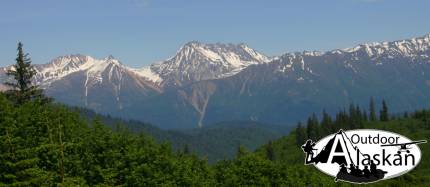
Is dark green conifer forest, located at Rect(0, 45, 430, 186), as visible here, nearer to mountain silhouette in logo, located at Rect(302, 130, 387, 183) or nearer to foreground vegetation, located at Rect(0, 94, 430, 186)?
foreground vegetation, located at Rect(0, 94, 430, 186)

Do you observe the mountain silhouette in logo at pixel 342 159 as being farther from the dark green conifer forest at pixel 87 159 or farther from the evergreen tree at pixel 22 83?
the evergreen tree at pixel 22 83

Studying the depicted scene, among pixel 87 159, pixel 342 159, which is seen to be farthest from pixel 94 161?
pixel 342 159

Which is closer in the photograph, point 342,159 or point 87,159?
point 87,159

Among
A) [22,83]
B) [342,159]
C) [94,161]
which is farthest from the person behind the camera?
[22,83]

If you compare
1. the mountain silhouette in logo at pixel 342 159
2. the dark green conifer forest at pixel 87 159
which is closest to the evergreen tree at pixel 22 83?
the dark green conifer forest at pixel 87 159

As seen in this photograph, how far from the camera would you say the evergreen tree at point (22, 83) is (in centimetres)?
8556

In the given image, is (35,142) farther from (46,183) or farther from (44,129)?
(46,183)

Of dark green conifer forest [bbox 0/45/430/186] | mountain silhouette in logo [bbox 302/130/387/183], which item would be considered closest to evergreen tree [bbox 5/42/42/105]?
dark green conifer forest [bbox 0/45/430/186]

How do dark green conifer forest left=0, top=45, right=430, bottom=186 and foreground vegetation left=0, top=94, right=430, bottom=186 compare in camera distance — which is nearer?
dark green conifer forest left=0, top=45, right=430, bottom=186

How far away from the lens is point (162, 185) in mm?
60562

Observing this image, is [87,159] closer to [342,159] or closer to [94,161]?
[94,161]

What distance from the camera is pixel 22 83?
87.2m

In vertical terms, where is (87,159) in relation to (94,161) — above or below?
above

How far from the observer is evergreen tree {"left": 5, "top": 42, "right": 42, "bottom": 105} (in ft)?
281
